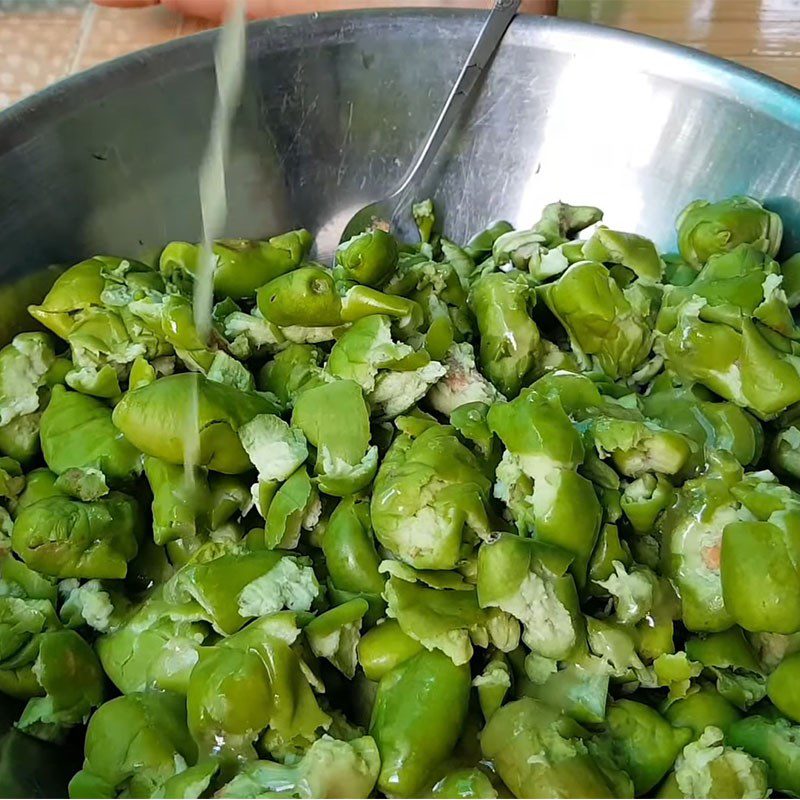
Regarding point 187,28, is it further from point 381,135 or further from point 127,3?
point 381,135

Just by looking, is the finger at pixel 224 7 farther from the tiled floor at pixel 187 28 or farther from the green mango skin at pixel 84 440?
the green mango skin at pixel 84 440

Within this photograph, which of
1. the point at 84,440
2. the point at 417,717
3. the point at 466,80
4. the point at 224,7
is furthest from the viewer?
the point at 224,7

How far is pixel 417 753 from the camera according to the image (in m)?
0.56

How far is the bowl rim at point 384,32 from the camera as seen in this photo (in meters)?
0.84

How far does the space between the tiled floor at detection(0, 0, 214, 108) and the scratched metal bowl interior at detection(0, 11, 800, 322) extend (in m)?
0.34

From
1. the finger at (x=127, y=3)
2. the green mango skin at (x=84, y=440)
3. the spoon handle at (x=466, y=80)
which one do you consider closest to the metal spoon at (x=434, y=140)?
the spoon handle at (x=466, y=80)

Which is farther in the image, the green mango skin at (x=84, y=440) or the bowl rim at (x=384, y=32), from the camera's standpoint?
the bowl rim at (x=384, y=32)

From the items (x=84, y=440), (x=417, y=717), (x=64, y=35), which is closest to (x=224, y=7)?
(x=64, y=35)

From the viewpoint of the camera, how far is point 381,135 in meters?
1.00

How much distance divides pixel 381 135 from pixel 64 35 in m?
0.51

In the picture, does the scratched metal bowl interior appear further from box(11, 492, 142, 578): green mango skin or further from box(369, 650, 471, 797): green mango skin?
box(369, 650, 471, 797): green mango skin

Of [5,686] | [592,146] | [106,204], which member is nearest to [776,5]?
[592,146]

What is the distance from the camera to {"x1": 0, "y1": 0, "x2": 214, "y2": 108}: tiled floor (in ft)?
3.89

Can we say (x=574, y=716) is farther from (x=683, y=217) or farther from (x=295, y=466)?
(x=683, y=217)
